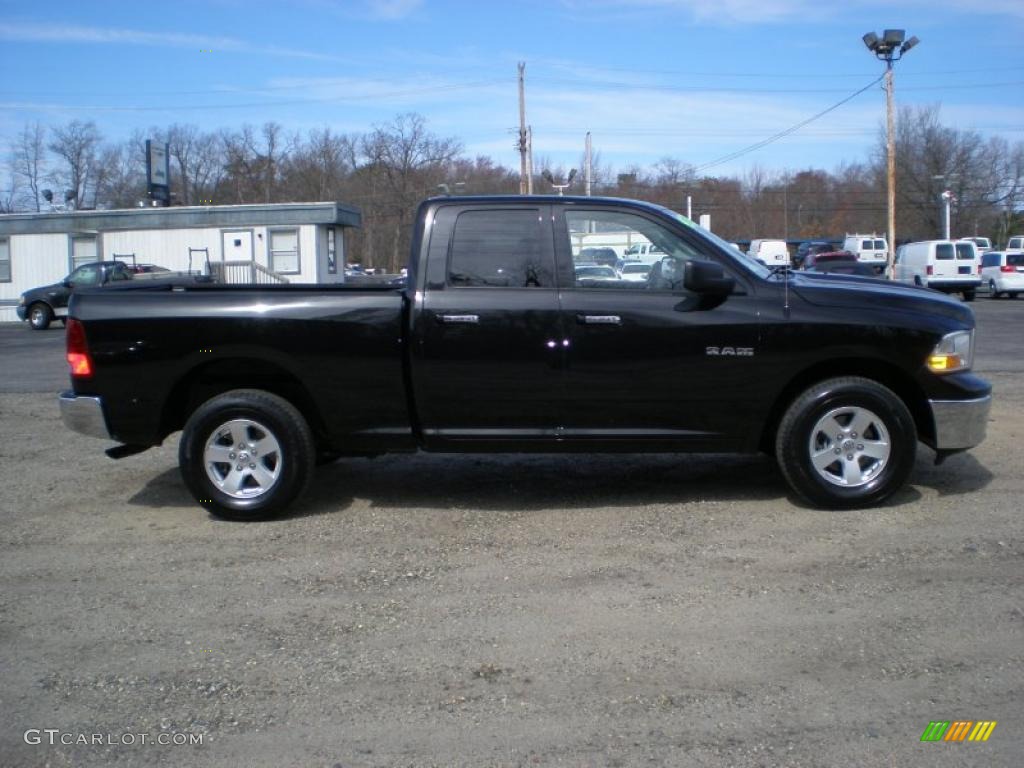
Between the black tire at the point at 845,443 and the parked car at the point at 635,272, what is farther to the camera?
the parked car at the point at 635,272

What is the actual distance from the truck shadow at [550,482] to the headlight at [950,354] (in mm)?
915

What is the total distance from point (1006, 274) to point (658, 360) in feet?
112

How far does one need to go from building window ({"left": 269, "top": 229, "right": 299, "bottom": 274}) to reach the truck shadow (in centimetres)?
2403

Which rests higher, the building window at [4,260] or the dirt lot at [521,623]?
the building window at [4,260]

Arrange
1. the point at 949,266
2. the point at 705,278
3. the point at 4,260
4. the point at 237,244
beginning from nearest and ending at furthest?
1. the point at 705,278
2. the point at 237,244
3. the point at 4,260
4. the point at 949,266

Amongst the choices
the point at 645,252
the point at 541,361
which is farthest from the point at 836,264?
the point at 541,361

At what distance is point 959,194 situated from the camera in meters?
68.3

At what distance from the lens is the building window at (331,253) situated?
31.8m

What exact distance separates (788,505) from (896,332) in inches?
50.5

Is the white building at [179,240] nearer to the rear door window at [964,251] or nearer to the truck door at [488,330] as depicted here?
the rear door window at [964,251]

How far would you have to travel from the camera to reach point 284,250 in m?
31.1

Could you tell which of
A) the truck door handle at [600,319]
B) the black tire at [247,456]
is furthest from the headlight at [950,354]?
the black tire at [247,456]

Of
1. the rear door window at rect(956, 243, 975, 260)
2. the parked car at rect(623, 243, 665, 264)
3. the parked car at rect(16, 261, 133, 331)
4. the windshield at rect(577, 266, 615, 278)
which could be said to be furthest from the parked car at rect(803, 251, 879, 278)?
the windshield at rect(577, 266, 615, 278)

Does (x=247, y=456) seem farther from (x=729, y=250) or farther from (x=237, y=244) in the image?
(x=237, y=244)
